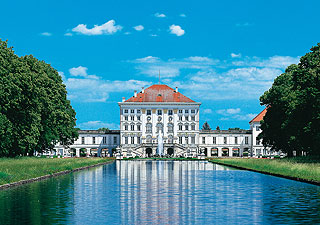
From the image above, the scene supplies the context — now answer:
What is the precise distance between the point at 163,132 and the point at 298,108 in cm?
7519

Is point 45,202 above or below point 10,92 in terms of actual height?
below

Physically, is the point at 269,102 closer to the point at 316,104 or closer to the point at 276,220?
the point at 316,104

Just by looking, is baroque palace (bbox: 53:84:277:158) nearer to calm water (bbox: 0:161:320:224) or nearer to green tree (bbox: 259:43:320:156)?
green tree (bbox: 259:43:320:156)

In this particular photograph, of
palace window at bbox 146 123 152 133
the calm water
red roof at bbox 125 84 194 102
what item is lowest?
the calm water

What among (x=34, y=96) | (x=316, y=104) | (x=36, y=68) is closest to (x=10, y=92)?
(x=34, y=96)

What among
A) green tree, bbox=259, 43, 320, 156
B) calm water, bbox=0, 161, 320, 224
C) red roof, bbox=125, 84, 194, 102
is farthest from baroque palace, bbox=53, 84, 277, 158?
calm water, bbox=0, 161, 320, 224

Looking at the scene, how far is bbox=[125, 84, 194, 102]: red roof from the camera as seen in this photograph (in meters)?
126

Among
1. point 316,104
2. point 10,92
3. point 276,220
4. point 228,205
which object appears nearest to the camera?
point 276,220

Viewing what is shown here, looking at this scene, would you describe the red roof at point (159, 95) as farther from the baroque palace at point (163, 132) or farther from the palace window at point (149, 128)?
the palace window at point (149, 128)

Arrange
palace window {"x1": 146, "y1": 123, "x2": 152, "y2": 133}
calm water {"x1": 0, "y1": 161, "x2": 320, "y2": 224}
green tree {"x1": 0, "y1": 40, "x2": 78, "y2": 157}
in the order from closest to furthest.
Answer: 1. calm water {"x1": 0, "y1": 161, "x2": 320, "y2": 224}
2. green tree {"x1": 0, "y1": 40, "x2": 78, "y2": 157}
3. palace window {"x1": 146, "y1": 123, "x2": 152, "y2": 133}

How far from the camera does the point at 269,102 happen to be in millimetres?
73250

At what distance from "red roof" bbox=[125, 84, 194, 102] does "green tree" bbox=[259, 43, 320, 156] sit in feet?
184

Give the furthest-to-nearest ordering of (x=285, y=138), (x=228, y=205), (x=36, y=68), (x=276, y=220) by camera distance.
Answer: (x=285, y=138) → (x=36, y=68) → (x=228, y=205) → (x=276, y=220)

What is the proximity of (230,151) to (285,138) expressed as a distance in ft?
212
